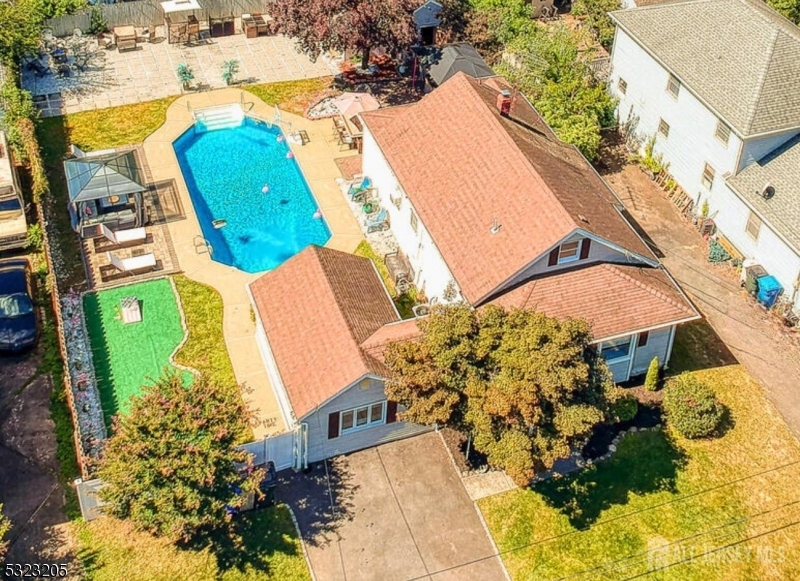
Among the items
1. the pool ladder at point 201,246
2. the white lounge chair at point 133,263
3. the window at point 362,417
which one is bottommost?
the window at point 362,417

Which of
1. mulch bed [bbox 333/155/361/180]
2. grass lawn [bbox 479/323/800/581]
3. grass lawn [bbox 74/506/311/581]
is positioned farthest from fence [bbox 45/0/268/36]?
grass lawn [bbox 479/323/800/581]

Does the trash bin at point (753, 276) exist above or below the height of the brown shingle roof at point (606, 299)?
below

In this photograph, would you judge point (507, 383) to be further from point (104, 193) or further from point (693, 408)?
point (104, 193)

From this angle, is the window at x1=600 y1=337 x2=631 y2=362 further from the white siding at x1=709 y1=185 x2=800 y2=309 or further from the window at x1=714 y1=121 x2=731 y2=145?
the window at x1=714 y1=121 x2=731 y2=145

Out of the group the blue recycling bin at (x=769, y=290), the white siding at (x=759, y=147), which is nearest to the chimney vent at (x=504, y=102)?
the white siding at (x=759, y=147)

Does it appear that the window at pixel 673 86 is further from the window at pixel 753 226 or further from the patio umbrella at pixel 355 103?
the patio umbrella at pixel 355 103

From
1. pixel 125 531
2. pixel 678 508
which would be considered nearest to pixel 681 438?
pixel 678 508

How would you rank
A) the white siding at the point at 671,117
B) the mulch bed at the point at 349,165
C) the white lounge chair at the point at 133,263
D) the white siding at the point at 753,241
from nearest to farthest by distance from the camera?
the white siding at the point at 753,241, the white lounge chair at the point at 133,263, the white siding at the point at 671,117, the mulch bed at the point at 349,165
